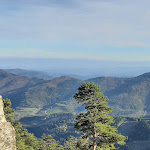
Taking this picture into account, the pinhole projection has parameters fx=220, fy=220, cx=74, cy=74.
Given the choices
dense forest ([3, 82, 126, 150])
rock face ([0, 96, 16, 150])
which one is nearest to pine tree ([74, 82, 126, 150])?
dense forest ([3, 82, 126, 150])

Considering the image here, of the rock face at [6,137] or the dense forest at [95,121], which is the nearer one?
the rock face at [6,137]

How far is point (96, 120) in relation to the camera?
88.7 feet

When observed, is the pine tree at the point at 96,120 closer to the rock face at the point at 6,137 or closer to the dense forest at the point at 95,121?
the dense forest at the point at 95,121

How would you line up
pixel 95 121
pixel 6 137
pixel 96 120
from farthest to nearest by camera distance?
pixel 96 120
pixel 95 121
pixel 6 137

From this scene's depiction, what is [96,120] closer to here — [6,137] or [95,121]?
[95,121]

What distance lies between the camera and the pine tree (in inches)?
1033

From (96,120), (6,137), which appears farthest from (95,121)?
(6,137)

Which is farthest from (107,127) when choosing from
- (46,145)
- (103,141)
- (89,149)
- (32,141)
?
(46,145)

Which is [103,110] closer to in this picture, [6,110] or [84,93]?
[84,93]

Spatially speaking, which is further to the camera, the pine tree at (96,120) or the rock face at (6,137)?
the pine tree at (96,120)

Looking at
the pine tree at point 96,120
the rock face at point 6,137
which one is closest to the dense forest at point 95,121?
the pine tree at point 96,120

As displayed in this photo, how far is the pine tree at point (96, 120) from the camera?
86.1 ft

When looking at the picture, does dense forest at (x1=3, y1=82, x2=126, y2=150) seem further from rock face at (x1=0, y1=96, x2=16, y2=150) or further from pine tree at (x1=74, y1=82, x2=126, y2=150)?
rock face at (x1=0, y1=96, x2=16, y2=150)

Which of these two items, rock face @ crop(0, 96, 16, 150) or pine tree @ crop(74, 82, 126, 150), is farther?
pine tree @ crop(74, 82, 126, 150)
